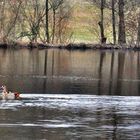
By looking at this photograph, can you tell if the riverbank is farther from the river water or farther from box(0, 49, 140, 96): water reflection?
the river water

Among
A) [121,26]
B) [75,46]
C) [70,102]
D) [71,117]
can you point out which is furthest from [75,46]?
[71,117]

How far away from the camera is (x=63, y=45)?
66.9m

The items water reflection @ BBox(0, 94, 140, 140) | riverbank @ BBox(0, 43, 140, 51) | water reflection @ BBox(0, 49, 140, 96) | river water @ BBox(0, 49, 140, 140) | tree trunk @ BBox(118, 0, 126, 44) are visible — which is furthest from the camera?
tree trunk @ BBox(118, 0, 126, 44)

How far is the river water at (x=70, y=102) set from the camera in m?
18.2

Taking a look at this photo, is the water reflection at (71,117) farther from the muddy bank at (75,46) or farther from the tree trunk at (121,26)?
the tree trunk at (121,26)

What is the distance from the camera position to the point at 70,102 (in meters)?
24.9

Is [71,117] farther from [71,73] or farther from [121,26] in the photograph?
[121,26]

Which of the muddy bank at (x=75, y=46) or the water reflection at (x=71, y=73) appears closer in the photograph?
the water reflection at (x=71, y=73)

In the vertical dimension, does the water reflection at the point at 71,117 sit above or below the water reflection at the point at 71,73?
below

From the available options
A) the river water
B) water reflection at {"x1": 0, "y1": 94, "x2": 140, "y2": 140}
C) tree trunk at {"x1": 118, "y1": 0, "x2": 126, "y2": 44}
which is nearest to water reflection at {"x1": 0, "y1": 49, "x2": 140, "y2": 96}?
the river water

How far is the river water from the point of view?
18234 millimetres

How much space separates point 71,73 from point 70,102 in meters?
14.6

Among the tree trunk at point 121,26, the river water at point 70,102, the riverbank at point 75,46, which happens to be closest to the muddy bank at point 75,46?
the riverbank at point 75,46

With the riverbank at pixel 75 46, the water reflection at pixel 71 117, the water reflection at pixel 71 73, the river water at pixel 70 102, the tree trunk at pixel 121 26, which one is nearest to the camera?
the water reflection at pixel 71 117
